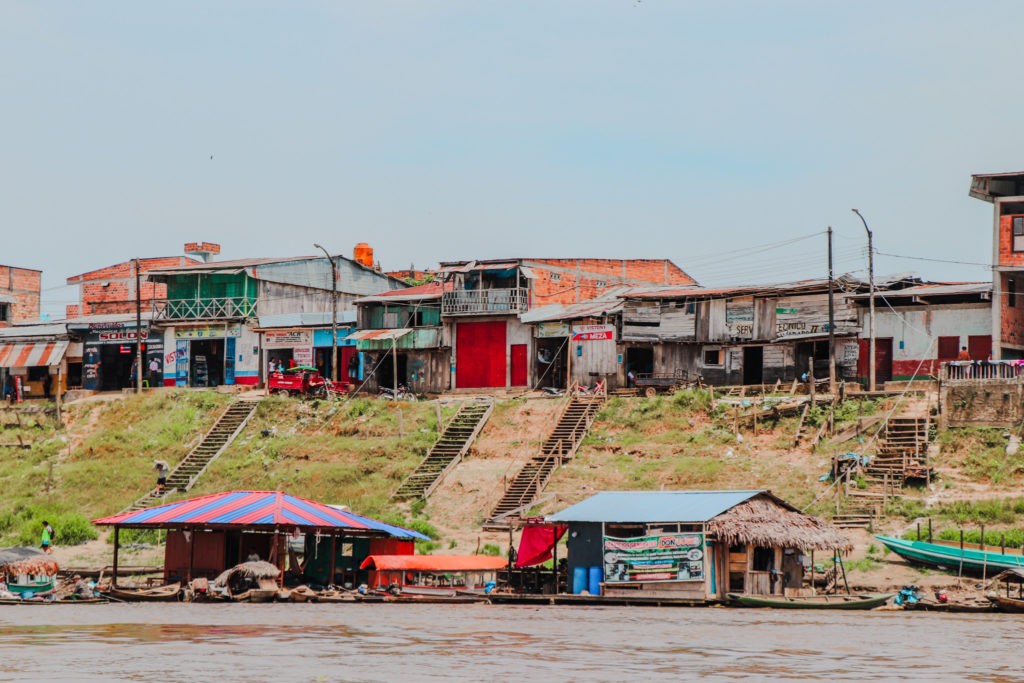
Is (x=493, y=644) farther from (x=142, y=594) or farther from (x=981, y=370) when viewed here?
(x=981, y=370)

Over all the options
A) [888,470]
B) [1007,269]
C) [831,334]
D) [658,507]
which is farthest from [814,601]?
[1007,269]

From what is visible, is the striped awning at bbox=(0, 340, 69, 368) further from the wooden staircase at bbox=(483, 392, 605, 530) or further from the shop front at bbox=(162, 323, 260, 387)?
the wooden staircase at bbox=(483, 392, 605, 530)

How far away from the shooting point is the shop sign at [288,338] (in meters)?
61.3

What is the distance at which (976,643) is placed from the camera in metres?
25.9

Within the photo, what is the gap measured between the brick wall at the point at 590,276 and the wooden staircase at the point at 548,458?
6994 millimetres

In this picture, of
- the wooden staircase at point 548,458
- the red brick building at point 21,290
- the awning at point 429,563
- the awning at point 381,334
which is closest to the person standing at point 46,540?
the awning at point 429,563

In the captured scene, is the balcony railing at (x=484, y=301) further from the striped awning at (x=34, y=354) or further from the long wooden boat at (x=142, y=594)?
the long wooden boat at (x=142, y=594)

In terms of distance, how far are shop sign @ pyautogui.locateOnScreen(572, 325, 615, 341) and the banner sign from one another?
20.7 m

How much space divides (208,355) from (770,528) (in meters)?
36.5

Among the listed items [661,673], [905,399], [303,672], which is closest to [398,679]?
[303,672]

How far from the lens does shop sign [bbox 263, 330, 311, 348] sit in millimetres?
61344

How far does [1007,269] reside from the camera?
47.1m

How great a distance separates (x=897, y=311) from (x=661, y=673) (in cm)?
3027

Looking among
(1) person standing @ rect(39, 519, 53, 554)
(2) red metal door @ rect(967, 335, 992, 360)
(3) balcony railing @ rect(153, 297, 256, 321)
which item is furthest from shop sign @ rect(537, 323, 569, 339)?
(1) person standing @ rect(39, 519, 53, 554)
